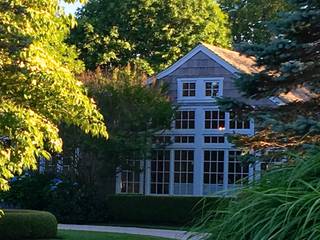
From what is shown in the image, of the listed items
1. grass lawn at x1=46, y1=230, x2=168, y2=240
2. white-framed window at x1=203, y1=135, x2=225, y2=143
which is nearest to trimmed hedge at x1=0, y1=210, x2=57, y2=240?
grass lawn at x1=46, y1=230, x2=168, y2=240

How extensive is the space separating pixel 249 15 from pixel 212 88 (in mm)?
16734

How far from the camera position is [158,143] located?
26594 mm

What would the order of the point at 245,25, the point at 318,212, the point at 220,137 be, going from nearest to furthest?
1. the point at 318,212
2. the point at 220,137
3. the point at 245,25

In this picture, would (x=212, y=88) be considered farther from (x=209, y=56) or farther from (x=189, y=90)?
(x=209, y=56)

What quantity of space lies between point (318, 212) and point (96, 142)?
69.8 ft

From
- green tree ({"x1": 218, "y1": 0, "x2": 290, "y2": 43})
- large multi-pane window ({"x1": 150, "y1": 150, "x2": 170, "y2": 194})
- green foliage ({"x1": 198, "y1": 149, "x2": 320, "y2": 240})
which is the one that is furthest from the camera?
green tree ({"x1": 218, "y1": 0, "x2": 290, "y2": 43})

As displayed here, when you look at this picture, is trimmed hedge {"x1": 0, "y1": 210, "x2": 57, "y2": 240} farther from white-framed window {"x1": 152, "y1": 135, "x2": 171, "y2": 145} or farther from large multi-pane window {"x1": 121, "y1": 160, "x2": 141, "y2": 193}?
large multi-pane window {"x1": 121, "y1": 160, "x2": 141, "y2": 193}

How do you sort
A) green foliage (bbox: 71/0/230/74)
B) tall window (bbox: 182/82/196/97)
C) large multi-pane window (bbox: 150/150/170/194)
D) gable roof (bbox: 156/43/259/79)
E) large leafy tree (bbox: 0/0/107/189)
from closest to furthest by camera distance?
large leafy tree (bbox: 0/0/107/189), gable roof (bbox: 156/43/259/79), tall window (bbox: 182/82/196/97), large multi-pane window (bbox: 150/150/170/194), green foliage (bbox: 71/0/230/74)

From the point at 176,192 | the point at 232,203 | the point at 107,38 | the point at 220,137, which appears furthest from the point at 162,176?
the point at 232,203

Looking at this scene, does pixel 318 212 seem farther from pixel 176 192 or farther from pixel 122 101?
pixel 176 192

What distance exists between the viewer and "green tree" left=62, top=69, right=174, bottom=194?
81.8 ft

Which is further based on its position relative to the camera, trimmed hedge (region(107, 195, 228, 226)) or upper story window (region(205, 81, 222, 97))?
upper story window (region(205, 81, 222, 97))

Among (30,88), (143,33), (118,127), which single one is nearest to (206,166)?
(118,127)

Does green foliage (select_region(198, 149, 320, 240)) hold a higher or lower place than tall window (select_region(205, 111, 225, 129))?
lower
